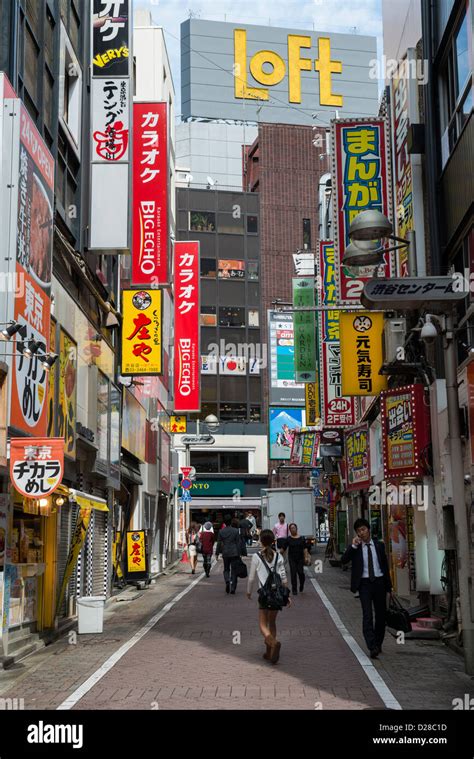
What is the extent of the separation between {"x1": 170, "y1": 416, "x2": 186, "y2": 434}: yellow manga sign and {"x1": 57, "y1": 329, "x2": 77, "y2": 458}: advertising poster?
25.5m

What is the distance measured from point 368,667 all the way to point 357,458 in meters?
15.8

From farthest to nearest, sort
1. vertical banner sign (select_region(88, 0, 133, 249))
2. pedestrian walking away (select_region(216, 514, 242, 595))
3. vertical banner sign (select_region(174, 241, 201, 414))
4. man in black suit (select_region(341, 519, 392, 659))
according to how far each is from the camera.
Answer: vertical banner sign (select_region(174, 241, 201, 414))
pedestrian walking away (select_region(216, 514, 242, 595))
vertical banner sign (select_region(88, 0, 133, 249))
man in black suit (select_region(341, 519, 392, 659))

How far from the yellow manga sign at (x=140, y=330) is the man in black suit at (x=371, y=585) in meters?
12.2

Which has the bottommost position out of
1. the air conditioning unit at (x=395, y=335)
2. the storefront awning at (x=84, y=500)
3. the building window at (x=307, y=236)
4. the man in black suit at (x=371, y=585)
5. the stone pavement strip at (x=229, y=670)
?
the stone pavement strip at (x=229, y=670)

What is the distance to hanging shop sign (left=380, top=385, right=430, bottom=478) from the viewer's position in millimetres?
15906

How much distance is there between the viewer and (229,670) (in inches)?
453

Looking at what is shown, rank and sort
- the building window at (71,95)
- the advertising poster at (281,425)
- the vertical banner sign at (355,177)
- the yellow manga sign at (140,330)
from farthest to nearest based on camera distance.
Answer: the advertising poster at (281,425), the yellow manga sign at (140,330), the building window at (71,95), the vertical banner sign at (355,177)

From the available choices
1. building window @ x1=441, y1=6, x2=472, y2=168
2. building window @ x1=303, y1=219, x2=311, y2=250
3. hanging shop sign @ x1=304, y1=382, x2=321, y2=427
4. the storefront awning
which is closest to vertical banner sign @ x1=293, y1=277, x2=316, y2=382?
hanging shop sign @ x1=304, y1=382, x2=321, y2=427

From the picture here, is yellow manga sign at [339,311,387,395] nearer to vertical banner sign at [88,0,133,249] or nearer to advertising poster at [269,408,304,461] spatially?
vertical banner sign at [88,0,133,249]

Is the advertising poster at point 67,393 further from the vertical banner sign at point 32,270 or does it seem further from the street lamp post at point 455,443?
the street lamp post at point 455,443

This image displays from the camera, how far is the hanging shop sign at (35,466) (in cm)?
1142

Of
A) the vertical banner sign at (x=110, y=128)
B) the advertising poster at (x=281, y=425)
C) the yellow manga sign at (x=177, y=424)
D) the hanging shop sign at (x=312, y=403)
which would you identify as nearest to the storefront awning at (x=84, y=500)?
the vertical banner sign at (x=110, y=128)

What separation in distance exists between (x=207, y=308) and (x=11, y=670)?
180ft

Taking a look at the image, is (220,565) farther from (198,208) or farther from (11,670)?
(198,208)
